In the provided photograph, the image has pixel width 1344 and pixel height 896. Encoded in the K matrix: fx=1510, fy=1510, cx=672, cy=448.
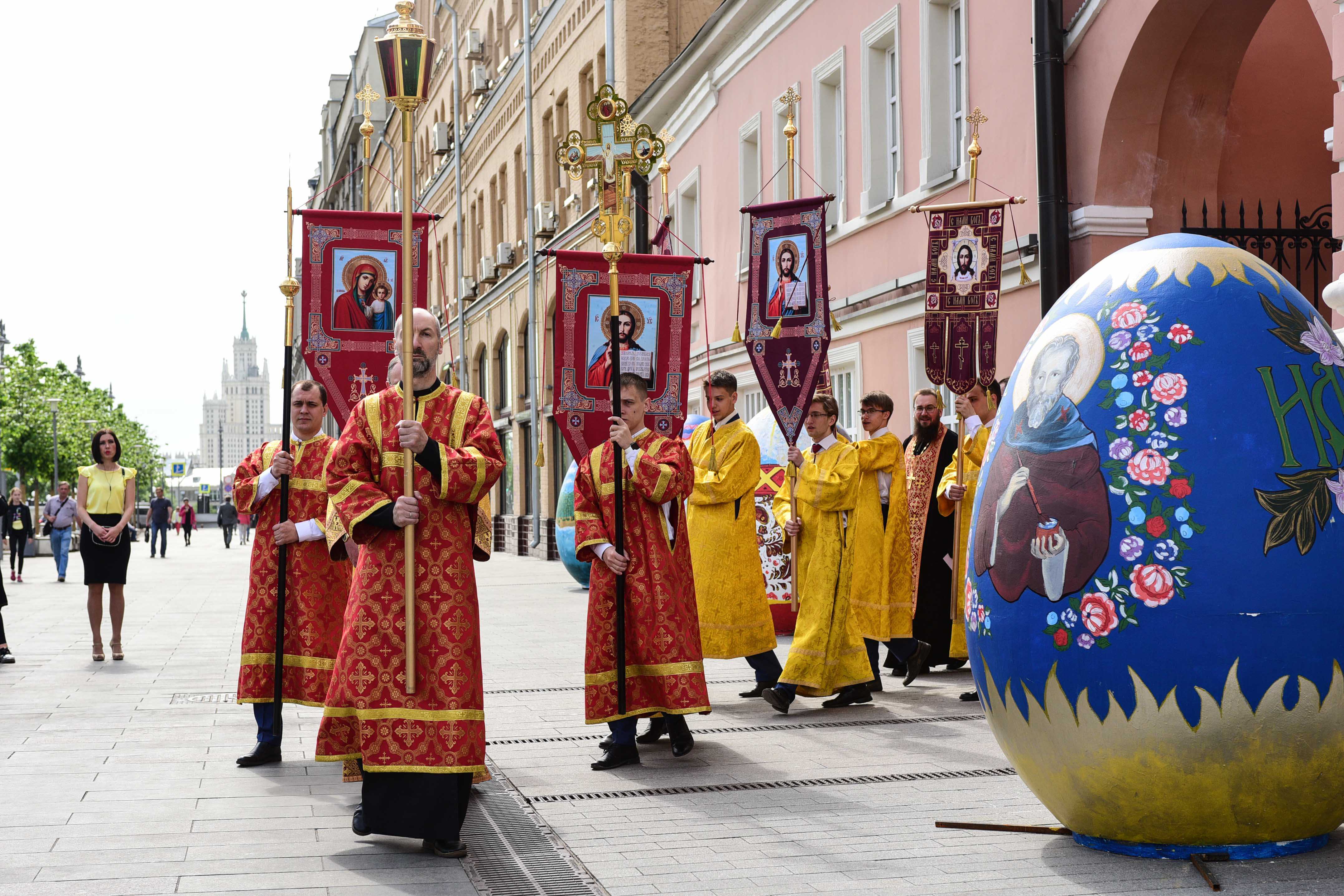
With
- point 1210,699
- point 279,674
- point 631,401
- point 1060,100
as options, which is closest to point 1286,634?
point 1210,699

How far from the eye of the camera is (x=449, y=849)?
5520 millimetres

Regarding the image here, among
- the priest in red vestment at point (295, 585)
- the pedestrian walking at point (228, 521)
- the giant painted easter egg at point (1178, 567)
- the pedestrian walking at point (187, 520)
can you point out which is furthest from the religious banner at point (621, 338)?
the pedestrian walking at point (187, 520)

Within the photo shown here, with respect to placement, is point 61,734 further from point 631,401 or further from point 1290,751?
point 1290,751

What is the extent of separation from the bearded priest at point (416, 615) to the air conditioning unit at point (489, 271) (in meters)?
30.5

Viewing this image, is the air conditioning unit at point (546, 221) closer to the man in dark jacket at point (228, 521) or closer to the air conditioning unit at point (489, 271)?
the air conditioning unit at point (489, 271)

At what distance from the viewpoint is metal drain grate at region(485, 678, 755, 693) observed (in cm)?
1011

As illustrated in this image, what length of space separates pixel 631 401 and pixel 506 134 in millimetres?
28690

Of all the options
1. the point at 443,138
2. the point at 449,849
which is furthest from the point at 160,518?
the point at 449,849

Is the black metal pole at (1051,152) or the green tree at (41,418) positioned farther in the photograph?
the green tree at (41,418)

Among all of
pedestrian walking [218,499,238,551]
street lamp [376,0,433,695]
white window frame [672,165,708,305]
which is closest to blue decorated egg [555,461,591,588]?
white window frame [672,165,708,305]

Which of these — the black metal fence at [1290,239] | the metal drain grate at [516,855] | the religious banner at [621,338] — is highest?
the black metal fence at [1290,239]

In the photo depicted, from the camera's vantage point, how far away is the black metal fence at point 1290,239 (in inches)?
424

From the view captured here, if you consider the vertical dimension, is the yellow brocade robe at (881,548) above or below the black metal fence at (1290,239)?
below

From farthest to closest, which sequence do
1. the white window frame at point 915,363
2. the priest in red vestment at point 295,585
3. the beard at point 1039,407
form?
the white window frame at point 915,363
the priest in red vestment at point 295,585
the beard at point 1039,407
